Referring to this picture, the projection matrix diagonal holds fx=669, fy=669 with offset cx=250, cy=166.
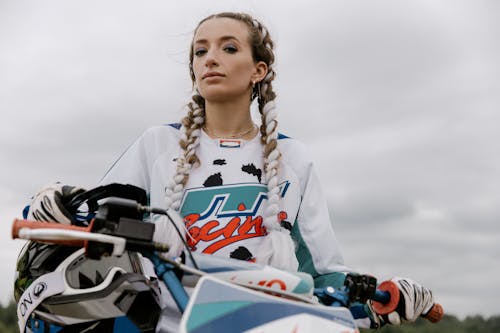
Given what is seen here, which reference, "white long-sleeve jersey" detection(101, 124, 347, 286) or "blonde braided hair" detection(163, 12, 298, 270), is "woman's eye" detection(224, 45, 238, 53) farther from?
"white long-sleeve jersey" detection(101, 124, 347, 286)

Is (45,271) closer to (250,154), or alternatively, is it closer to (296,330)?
(296,330)

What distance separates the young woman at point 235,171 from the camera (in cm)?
322

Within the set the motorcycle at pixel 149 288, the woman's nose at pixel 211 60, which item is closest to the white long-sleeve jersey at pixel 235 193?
the woman's nose at pixel 211 60

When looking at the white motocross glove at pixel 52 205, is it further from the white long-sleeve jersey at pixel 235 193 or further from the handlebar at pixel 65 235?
the white long-sleeve jersey at pixel 235 193

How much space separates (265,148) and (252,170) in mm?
150

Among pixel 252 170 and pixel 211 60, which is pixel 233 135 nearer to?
pixel 252 170

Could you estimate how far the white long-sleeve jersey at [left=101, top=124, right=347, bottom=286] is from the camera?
10.6 ft

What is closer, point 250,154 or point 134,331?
point 134,331

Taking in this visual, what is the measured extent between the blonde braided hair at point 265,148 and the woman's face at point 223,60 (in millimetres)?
103

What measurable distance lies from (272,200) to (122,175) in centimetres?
80

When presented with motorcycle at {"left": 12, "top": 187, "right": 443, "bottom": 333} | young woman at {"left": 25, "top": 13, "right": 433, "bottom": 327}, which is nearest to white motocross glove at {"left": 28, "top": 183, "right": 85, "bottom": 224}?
motorcycle at {"left": 12, "top": 187, "right": 443, "bottom": 333}

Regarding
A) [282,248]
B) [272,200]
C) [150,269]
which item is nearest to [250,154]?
[272,200]

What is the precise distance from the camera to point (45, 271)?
2482 millimetres

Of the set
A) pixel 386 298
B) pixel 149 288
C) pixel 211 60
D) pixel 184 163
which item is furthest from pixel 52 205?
pixel 386 298
